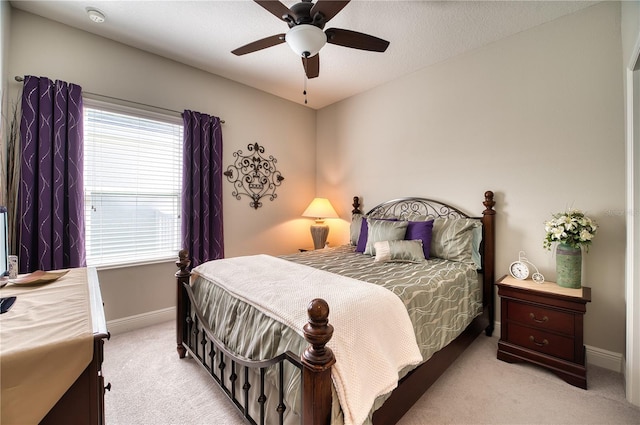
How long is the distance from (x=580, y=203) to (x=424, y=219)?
128 cm

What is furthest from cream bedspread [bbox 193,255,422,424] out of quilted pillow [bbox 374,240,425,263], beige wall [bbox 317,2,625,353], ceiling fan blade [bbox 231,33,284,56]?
beige wall [bbox 317,2,625,353]

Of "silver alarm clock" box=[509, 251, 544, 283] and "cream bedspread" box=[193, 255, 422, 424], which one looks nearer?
"cream bedspread" box=[193, 255, 422, 424]

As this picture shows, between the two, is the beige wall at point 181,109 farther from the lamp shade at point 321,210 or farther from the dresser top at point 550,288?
the dresser top at point 550,288

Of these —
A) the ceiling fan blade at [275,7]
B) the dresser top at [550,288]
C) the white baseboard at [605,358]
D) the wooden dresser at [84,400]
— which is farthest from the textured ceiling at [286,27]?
the white baseboard at [605,358]

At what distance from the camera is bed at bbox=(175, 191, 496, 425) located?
3.64 ft

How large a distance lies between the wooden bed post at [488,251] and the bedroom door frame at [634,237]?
918mm

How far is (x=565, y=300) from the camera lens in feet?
6.38

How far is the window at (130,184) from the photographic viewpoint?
2.60 meters

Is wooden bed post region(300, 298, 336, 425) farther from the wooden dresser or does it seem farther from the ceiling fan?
the ceiling fan

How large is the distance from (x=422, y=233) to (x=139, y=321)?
3.06m

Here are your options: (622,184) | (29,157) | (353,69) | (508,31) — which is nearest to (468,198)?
(622,184)

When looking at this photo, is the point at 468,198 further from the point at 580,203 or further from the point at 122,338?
the point at 122,338

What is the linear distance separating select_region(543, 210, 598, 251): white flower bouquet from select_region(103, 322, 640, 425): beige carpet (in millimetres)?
1015

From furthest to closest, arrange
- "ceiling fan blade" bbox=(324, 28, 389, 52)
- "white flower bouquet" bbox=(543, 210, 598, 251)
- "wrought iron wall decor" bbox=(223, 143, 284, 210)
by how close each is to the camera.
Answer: "wrought iron wall decor" bbox=(223, 143, 284, 210) < "white flower bouquet" bbox=(543, 210, 598, 251) < "ceiling fan blade" bbox=(324, 28, 389, 52)
